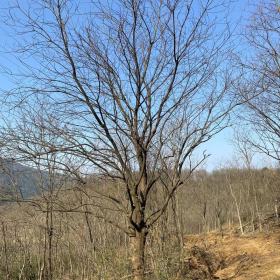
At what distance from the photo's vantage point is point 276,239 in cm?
1365

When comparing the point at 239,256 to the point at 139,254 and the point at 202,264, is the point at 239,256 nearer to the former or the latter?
the point at 202,264

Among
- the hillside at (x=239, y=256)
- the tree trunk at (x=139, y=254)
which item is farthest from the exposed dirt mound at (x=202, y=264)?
the tree trunk at (x=139, y=254)

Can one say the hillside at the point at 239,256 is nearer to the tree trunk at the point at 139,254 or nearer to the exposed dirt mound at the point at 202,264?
the exposed dirt mound at the point at 202,264

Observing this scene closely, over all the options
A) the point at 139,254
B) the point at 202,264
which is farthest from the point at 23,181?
the point at 202,264

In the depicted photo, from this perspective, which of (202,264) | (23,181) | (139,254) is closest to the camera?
(139,254)

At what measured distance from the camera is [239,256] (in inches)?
478

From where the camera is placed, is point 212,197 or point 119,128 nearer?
point 119,128

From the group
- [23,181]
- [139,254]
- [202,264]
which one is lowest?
[202,264]

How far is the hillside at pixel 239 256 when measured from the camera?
9250mm

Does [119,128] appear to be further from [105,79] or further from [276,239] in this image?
[276,239]

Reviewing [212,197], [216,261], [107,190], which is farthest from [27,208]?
[212,197]

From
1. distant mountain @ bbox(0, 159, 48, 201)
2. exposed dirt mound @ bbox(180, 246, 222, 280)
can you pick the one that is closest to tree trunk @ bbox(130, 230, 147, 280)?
distant mountain @ bbox(0, 159, 48, 201)

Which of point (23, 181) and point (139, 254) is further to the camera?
point (23, 181)

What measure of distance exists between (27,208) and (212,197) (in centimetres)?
1598
